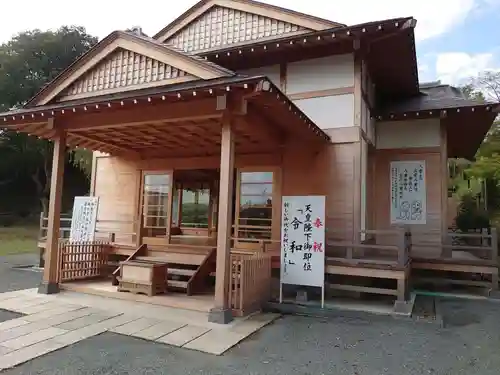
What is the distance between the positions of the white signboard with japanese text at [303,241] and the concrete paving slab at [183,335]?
6.10 ft

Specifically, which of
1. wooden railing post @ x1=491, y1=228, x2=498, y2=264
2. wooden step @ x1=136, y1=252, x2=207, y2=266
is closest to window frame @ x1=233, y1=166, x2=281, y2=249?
wooden step @ x1=136, y1=252, x2=207, y2=266

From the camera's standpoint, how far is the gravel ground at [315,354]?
3572mm

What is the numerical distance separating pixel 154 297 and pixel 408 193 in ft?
19.5

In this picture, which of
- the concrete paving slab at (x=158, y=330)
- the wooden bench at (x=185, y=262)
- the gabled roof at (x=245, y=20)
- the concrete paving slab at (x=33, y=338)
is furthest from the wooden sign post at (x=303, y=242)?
the gabled roof at (x=245, y=20)

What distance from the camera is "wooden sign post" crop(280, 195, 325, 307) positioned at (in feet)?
19.6

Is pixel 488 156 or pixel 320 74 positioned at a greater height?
pixel 320 74

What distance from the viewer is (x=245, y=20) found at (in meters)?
8.80

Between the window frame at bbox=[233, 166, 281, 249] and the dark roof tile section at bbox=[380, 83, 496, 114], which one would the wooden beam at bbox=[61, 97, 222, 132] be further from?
the dark roof tile section at bbox=[380, 83, 496, 114]

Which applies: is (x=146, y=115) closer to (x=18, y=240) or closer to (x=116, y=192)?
(x=116, y=192)

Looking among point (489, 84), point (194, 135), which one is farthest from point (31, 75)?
point (489, 84)

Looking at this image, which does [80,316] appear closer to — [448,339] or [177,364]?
[177,364]

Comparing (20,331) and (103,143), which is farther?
(103,143)

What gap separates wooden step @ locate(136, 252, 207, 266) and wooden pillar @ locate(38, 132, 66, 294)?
162 centimetres

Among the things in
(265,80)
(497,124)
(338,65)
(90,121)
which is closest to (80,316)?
(90,121)
